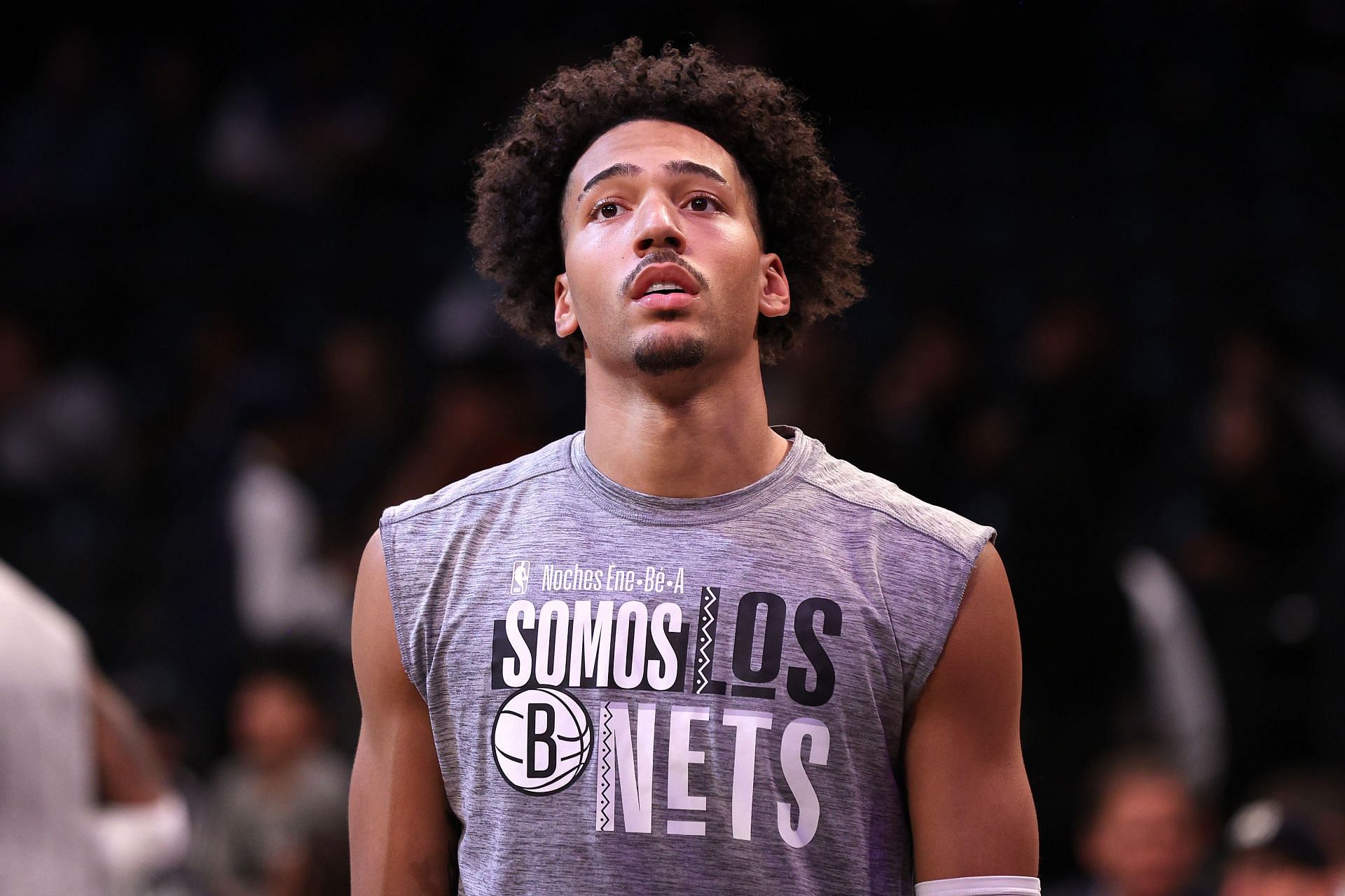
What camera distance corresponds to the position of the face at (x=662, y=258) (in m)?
2.34

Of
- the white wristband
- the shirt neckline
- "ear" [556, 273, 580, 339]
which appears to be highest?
"ear" [556, 273, 580, 339]

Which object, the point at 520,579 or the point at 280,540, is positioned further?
the point at 280,540

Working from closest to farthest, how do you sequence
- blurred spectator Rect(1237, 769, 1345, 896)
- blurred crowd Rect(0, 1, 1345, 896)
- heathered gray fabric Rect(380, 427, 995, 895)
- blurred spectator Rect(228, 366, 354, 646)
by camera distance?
1. heathered gray fabric Rect(380, 427, 995, 895)
2. blurred spectator Rect(1237, 769, 1345, 896)
3. blurred crowd Rect(0, 1, 1345, 896)
4. blurred spectator Rect(228, 366, 354, 646)

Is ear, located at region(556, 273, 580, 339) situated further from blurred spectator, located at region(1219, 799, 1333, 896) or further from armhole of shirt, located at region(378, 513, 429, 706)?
blurred spectator, located at region(1219, 799, 1333, 896)

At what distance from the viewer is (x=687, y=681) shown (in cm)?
223

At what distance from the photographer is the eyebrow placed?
2.46 meters

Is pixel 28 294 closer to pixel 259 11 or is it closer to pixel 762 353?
pixel 259 11

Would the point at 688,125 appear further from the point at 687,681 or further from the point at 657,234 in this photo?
the point at 687,681

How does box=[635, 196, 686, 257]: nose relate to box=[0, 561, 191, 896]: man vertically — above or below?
above

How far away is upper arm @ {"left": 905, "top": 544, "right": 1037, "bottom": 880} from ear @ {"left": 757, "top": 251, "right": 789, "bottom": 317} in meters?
0.56

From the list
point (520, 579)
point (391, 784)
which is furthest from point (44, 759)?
point (520, 579)

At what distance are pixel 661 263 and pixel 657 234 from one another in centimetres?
5

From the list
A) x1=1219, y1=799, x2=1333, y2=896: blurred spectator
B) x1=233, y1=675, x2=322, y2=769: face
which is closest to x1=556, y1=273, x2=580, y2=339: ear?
x1=1219, y1=799, x2=1333, y2=896: blurred spectator

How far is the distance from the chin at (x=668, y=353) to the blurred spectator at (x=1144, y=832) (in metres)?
2.52
